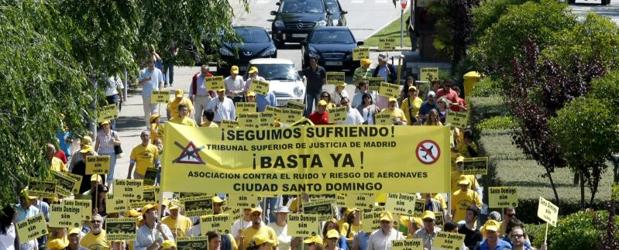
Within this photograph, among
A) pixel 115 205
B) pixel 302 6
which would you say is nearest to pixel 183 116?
pixel 115 205

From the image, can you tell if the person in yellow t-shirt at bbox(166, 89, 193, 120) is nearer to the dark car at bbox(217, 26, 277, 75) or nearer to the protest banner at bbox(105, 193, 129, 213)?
the protest banner at bbox(105, 193, 129, 213)

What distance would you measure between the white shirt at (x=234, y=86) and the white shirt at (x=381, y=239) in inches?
490

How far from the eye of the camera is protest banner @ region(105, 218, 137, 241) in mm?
18938

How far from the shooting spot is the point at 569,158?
2147 cm

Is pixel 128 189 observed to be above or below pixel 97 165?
below

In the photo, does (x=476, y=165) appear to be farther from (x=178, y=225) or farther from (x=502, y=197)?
(x=178, y=225)

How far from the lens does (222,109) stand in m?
28.5

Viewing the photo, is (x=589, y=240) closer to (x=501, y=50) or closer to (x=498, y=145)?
(x=498, y=145)

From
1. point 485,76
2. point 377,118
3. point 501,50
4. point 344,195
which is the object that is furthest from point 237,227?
point 485,76

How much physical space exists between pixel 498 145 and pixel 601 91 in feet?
15.9

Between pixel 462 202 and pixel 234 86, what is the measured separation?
10.9 m

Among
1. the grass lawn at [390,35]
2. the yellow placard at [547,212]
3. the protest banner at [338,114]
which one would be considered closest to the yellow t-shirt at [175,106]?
the protest banner at [338,114]

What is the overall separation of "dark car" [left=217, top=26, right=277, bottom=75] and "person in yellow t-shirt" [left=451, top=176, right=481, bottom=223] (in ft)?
62.5

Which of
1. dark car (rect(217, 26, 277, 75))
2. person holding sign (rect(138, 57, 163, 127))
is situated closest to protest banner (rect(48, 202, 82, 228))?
person holding sign (rect(138, 57, 163, 127))
